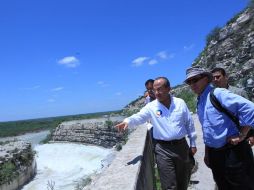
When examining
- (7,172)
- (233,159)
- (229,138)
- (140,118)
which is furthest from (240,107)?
(7,172)

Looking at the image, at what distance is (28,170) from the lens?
24.7 metres

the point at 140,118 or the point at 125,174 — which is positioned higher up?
the point at 140,118

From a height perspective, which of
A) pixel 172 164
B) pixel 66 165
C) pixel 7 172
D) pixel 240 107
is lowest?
pixel 66 165

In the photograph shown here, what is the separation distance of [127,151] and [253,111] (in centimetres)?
230

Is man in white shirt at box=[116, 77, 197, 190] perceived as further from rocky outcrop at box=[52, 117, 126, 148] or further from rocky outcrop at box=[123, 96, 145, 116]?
rocky outcrop at box=[52, 117, 126, 148]

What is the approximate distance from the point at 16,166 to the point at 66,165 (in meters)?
6.57

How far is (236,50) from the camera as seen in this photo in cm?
2488

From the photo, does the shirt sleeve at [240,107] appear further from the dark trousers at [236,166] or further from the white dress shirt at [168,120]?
the white dress shirt at [168,120]

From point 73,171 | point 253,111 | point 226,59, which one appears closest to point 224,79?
point 253,111

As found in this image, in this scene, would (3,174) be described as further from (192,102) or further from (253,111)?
(253,111)

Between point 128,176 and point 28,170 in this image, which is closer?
point 128,176

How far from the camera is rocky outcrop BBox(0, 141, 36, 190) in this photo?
20.7m

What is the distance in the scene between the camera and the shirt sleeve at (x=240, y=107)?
4023 millimetres

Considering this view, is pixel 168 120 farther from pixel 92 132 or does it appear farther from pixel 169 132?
pixel 92 132
